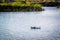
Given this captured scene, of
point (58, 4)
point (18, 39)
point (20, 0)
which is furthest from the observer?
point (58, 4)

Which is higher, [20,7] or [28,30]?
[28,30]

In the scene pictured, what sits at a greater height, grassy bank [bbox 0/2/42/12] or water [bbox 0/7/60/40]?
water [bbox 0/7/60/40]

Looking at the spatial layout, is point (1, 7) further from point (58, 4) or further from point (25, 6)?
point (58, 4)

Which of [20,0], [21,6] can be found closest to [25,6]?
[21,6]

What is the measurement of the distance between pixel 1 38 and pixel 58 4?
64.3 ft

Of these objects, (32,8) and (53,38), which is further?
(32,8)

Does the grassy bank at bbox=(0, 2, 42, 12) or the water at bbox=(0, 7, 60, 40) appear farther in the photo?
the grassy bank at bbox=(0, 2, 42, 12)

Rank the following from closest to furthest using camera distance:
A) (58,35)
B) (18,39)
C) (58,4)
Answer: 1. (18,39)
2. (58,35)
3. (58,4)

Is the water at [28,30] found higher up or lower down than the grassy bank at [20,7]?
higher up

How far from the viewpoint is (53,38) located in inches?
306

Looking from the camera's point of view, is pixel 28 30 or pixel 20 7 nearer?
pixel 28 30

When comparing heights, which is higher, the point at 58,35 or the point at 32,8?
the point at 58,35

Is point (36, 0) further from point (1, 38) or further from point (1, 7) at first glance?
point (1, 38)

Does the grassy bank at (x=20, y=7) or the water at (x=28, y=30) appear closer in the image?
the water at (x=28, y=30)
